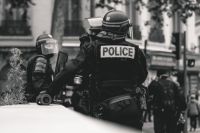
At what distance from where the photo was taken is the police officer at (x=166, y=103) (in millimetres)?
11461

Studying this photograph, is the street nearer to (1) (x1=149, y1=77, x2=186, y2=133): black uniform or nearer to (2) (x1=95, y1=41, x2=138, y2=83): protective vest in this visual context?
(2) (x1=95, y1=41, x2=138, y2=83): protective vest

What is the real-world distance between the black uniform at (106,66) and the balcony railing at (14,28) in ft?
74.6

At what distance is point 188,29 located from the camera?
37.4 metres

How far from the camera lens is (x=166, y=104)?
11.6 metres

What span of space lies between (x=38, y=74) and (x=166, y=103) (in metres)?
4.76

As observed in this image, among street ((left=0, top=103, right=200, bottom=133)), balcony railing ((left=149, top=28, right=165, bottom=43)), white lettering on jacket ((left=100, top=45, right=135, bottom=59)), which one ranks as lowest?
balcony railing ((left=149, top=28, right=165, bottom=43))

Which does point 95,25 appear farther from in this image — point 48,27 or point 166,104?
point 48,27

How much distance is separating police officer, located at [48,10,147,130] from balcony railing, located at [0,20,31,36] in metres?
22.7

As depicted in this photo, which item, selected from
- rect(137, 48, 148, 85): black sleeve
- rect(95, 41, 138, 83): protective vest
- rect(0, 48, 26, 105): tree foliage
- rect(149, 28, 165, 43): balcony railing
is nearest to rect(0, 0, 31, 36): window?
rect(149, 28, 165, 43): balcony railing

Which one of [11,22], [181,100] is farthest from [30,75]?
[11,22]

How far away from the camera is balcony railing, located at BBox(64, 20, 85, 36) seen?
2886 cm

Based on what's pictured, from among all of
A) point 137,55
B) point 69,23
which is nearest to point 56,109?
point 137,55

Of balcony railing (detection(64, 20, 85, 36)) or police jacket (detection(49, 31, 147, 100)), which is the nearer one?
police jacket (detection(49, 31, 147, 100))

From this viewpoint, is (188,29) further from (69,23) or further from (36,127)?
(36,127)
